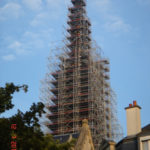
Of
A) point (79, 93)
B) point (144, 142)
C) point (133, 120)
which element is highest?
point (79, 93)

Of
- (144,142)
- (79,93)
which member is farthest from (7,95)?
(79,93)

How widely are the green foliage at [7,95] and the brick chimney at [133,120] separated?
7532mm

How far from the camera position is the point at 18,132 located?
17219mm

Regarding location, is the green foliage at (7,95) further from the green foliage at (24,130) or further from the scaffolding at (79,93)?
the scaffolding at (79,93)

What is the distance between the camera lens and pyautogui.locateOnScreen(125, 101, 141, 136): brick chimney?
23.3 meters

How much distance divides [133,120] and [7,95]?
8.35 meters

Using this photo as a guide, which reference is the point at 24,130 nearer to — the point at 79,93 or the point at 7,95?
the point at 7,95

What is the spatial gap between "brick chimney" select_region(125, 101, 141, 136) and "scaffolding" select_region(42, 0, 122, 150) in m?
59.5

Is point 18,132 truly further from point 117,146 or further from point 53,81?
point 53,81

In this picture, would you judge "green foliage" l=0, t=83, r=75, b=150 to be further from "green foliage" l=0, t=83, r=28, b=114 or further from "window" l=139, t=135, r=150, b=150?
"window" l=139, t=135, r=150, b=150

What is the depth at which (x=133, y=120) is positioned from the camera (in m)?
Result: 23.5

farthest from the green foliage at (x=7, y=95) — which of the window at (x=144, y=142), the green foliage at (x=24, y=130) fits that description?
the window at (x=144, y=142)

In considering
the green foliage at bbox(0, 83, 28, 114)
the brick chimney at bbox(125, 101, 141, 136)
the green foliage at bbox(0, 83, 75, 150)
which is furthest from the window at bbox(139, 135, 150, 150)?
the green foliage at bbox(0, 83, 28, 114)

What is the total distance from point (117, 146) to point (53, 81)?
75.0 m
